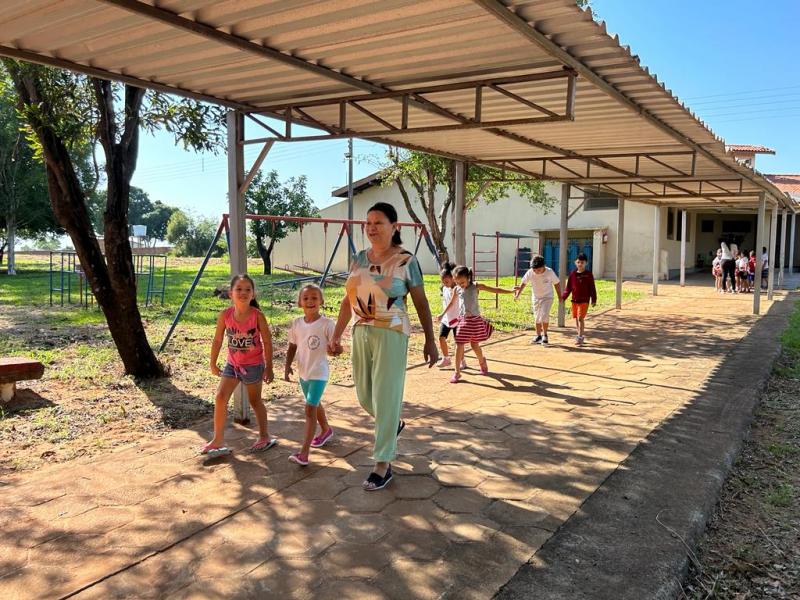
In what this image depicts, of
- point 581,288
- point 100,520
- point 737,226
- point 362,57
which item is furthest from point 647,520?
point 737,226

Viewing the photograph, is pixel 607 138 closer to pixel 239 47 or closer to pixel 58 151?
pixel 239 47

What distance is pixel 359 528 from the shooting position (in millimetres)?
3229

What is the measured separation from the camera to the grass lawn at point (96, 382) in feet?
16.2

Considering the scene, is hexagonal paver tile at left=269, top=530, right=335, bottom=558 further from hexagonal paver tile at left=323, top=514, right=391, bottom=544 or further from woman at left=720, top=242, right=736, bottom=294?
woman at left=720, top=242, right=736, bottom=294

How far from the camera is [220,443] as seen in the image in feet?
14.0

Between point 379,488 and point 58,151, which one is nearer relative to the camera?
point 379,488

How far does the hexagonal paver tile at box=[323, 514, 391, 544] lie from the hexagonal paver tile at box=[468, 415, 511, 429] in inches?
72.4

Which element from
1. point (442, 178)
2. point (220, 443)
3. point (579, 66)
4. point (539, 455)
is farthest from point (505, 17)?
point (442, 178)

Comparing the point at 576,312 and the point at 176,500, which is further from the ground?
the point at 576,312

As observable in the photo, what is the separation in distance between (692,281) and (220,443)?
2359 cm

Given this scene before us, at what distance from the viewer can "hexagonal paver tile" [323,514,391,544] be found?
123 inches

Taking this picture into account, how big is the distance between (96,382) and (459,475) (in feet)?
15.3

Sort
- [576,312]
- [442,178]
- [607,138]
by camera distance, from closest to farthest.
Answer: [607,138] < [576,312] < [442,178]

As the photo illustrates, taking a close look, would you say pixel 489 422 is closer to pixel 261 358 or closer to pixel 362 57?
pixel 261 358
